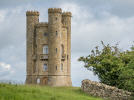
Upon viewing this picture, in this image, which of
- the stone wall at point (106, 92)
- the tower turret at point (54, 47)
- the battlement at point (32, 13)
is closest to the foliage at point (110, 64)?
the stone wall at point (106, 92)

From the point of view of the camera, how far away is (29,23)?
57375 mm

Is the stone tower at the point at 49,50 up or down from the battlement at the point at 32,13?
down

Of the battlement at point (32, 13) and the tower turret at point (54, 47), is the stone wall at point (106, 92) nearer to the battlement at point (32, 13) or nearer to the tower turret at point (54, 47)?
the tower turret at point (54, 47)

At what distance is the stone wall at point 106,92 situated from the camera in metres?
32.1

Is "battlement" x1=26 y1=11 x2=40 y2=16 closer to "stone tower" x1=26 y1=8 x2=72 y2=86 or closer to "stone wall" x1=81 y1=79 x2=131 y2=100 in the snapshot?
"stone tower" x1=26 y1=8 x2=72 y2=86

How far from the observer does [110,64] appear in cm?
3831

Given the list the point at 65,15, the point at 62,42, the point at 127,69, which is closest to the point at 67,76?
the point at 62,42

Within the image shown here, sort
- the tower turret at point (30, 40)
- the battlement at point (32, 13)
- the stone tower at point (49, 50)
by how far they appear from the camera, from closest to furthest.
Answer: the stone tower at point (49, 50)
the tower turret at point (30, 40)
the battlement at point (32, 13)

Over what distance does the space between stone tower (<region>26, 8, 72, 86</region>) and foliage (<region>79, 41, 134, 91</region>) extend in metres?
13.6

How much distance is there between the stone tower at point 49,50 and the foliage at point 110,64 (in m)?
13.6

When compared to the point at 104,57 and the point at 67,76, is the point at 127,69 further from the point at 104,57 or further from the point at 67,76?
the point at 67,76

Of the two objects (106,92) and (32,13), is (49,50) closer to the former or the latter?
(32,13)

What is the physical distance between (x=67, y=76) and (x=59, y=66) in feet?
10.7

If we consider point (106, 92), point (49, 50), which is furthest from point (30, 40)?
point (106, 92)
